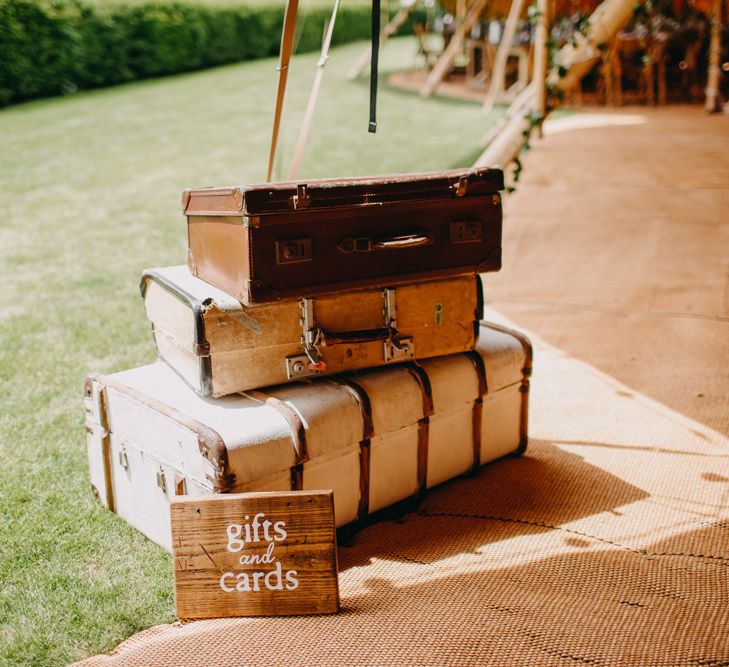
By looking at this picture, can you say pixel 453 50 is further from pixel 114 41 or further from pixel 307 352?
pixel 307 352

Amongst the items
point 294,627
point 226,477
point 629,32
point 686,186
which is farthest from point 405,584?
point 629,32

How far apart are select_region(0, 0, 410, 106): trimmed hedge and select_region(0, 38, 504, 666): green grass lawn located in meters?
0.33

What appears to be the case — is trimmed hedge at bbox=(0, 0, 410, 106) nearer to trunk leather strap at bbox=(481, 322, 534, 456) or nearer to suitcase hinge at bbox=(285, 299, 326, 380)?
trunk leather strap at bbox=(481, 322, 534, 456)

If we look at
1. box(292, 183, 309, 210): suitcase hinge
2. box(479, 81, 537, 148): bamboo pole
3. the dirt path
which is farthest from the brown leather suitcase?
box(479, 81, 537, 148): bamboo pole

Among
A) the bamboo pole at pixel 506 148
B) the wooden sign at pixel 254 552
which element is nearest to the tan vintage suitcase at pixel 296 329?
the wooden sign at pixel 254 552

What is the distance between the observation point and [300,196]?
232 cm

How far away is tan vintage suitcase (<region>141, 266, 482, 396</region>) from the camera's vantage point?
2.39 m

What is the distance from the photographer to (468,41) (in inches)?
485

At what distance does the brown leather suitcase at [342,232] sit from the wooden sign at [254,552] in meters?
0.60

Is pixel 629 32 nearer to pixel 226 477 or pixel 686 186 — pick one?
pixel 686 186

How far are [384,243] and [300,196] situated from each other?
0.32 metres

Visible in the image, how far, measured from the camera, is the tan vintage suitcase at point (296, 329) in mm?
2389

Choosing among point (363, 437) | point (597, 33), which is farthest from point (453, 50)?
point (363, 437)

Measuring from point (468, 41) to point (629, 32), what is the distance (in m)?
2.50
